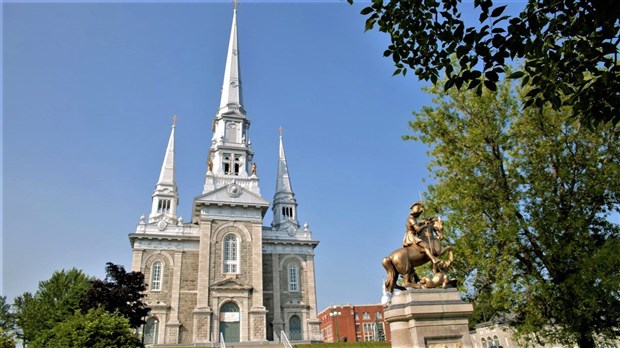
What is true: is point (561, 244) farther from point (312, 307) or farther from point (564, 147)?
point (312, 307)

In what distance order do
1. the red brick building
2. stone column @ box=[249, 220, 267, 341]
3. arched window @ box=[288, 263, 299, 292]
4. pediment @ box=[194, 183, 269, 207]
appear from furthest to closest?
1. the red brick building
2. arched window @ box=[288, 263, 299, 292]
3. pediment @ box=[194, 183, 269, 207]
4. stone column @ box=[249, 220, 267, 341]

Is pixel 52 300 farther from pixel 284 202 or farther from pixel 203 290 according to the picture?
pixel 284 202

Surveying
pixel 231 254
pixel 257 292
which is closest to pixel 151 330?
pixel 231 254

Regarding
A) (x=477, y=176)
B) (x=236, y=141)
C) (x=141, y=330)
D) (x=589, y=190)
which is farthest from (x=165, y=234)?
(x=589, y=190)

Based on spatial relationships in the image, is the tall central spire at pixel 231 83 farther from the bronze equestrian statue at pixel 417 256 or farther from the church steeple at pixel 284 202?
the bronze equestrian statue at pixel 417 256

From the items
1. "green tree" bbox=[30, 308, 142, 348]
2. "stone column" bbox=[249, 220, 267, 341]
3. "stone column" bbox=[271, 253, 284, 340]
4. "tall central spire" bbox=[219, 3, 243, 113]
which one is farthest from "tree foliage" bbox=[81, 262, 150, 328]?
"tall central spire" bbox=[219, 3, 243, 113]

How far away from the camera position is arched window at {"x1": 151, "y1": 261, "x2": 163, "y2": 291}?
41906 mm

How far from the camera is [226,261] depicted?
140ft

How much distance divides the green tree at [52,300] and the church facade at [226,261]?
7.00 m

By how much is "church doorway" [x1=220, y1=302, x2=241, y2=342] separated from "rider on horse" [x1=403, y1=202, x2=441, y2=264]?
33.5m

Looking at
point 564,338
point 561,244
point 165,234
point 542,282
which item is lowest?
point 564,338

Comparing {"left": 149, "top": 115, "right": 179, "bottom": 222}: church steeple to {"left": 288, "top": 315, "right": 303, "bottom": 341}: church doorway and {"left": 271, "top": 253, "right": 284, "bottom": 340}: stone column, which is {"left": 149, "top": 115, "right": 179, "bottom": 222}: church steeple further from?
{"left": 288, "top": 315, "right": 303, "bottom": 341}: church doorway

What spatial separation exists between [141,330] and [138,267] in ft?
19.1

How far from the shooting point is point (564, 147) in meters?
16.3
